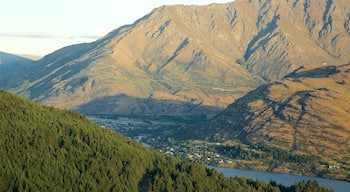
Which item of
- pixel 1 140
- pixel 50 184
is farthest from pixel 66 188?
pixel 1 140

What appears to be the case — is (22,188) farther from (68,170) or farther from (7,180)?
(68,170)

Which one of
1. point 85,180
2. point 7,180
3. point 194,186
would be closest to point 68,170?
point 85,180

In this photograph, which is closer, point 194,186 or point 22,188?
point 22,188

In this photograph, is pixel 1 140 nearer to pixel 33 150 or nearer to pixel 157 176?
pixel 33 150

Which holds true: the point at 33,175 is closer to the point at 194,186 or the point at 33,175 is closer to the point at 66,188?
the point at 66,188

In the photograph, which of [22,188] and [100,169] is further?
[100,169]

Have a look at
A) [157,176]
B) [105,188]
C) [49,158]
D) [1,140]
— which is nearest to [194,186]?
[157,176]

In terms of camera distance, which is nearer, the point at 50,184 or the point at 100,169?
the point at 50,184
